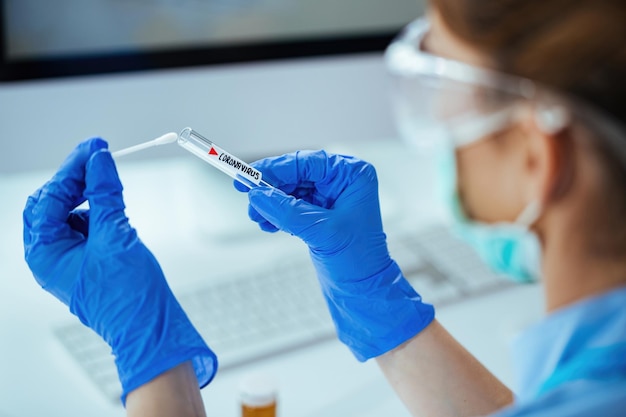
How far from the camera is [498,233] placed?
0.76 m

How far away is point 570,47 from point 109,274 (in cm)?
44

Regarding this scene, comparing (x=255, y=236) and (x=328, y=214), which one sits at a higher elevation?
(x=328, y=214)

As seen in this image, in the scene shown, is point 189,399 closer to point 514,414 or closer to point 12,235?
point 514,414

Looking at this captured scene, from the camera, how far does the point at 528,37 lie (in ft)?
2.15

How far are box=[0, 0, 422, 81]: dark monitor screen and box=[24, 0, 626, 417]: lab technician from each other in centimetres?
31

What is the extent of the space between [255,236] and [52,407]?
46 centimetres

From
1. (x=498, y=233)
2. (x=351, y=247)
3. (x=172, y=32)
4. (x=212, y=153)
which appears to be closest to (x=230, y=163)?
(x=212, y=153)

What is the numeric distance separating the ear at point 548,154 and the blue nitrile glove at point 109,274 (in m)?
0.34

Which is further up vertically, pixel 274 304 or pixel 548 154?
pixel 548 154

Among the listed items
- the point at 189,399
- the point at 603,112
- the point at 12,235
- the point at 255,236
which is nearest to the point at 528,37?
the point at 603,112

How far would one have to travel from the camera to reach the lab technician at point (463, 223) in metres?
0.66

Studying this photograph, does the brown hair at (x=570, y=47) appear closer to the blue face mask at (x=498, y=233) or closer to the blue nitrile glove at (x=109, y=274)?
the blue face mask at (x=498, y=233)

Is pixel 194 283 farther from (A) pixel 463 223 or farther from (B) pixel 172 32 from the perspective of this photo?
(A) pixel 463 223

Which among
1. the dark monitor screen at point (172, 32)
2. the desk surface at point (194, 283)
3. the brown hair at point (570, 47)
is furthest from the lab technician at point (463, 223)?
the dark monitor screen at point (172, 32)
